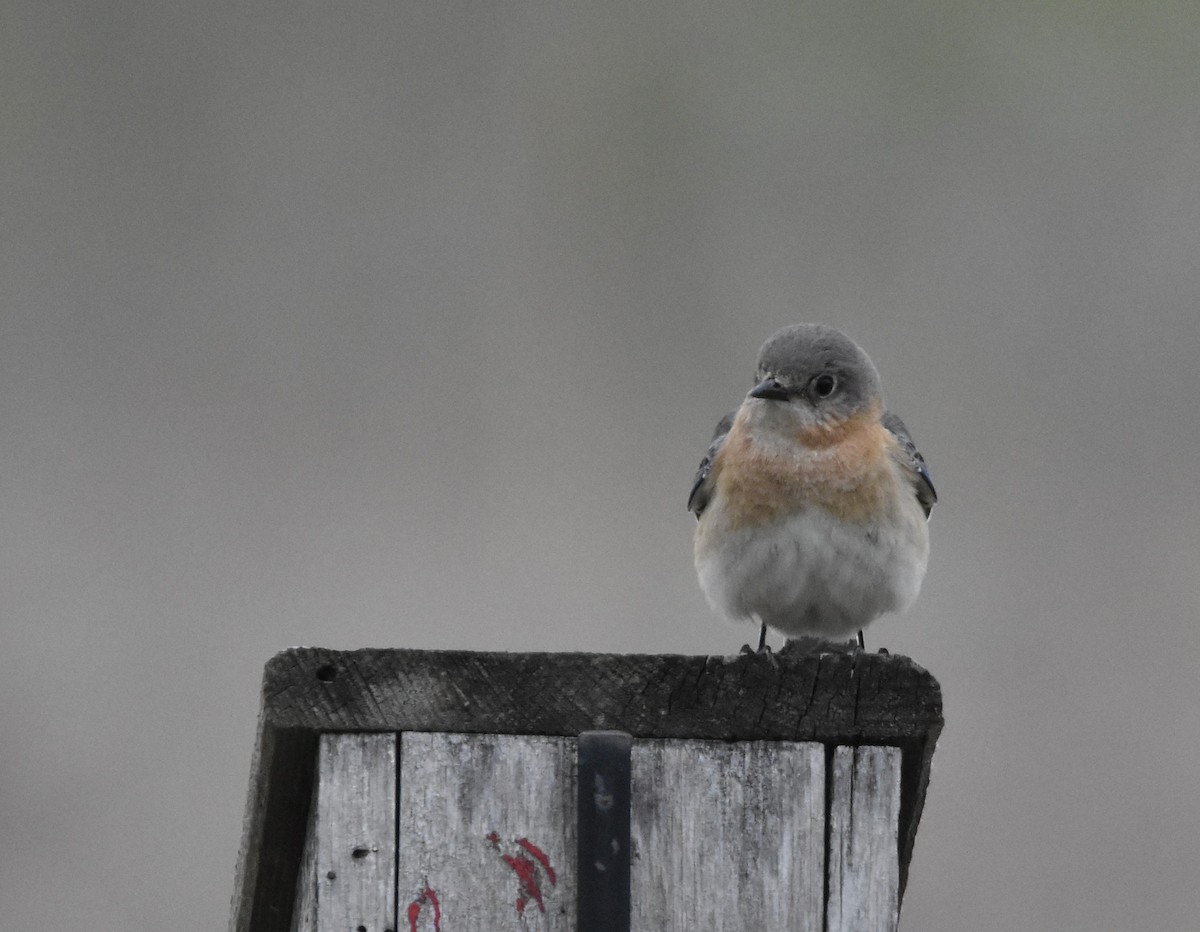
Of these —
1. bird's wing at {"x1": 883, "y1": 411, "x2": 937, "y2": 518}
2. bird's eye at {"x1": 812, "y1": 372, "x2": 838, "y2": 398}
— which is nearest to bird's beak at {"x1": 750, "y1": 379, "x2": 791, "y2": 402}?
bird's eye at {"x1": 812, "y1": 372, "x2": 838, "y2": 398}

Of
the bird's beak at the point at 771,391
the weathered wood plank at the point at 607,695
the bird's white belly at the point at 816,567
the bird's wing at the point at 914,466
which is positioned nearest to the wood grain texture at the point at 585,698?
the weathered wood plank at the point at 607,695

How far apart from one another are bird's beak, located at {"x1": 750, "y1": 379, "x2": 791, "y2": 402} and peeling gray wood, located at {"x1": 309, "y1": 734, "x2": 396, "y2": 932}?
198 cm

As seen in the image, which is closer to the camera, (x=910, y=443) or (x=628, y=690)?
(x=628, y=690)

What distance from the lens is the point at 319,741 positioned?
2682 millimetres

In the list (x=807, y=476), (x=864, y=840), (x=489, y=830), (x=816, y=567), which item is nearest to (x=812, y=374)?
(x=807, y=476)

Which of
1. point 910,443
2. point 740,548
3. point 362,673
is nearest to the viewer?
point 362,673

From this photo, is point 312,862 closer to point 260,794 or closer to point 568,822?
point 260,794

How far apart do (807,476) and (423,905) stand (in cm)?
199

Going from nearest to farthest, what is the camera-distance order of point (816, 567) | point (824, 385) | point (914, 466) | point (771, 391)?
point (816, 567), point (771, 391), point (824, 385), point (914, 466)

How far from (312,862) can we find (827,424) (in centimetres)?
222

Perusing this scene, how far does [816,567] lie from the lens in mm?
4281

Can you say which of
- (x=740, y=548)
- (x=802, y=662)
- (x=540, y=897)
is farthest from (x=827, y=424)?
(x=540, y=897)

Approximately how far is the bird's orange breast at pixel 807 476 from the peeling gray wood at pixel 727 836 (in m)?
1.63

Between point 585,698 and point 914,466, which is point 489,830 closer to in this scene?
point 585,698
